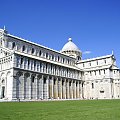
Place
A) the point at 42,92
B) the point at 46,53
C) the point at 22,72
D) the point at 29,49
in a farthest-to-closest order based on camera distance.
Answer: the point at 46,53
the point at 29,49
the point at 42,92
the point at 22,72

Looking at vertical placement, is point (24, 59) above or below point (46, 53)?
below

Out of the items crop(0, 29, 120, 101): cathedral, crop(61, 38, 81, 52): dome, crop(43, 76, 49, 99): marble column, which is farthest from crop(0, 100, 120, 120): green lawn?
crop(61, 38, 81, 52): dome

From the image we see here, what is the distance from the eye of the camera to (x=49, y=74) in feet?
181

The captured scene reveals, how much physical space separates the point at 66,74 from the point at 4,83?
70.5ft

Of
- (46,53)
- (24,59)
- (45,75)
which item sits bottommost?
(45,75)

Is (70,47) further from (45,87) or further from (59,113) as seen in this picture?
(59,113)

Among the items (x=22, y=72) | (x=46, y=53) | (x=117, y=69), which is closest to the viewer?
(x=22, y=72)

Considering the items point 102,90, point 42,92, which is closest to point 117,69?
point 102,90

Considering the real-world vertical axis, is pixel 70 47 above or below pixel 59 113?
above

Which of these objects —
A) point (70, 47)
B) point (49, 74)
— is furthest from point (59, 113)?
point (70, 47)

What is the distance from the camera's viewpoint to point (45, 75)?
5394 cm

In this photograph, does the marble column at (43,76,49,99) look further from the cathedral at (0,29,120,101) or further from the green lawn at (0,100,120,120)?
the green lawn at (0,100,120,120)

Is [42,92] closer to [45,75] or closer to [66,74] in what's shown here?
[45,75]

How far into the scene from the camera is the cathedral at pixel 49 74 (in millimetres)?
46500
